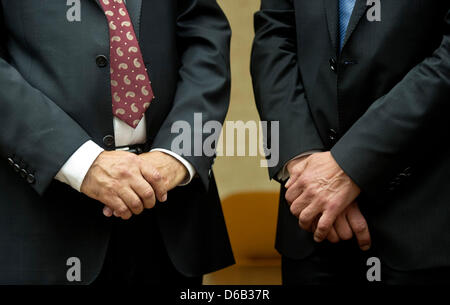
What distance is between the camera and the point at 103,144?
4.85 feet

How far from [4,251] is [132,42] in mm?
575

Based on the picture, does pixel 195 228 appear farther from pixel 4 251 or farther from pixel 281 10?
pixel 281 10

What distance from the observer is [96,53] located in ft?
4.83

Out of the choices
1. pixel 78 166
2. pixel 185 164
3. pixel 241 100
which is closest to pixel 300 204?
pixel 185 164

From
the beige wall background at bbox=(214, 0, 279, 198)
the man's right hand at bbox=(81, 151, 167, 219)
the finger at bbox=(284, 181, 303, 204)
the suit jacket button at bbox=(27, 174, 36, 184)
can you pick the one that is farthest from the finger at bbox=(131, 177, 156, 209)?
the beige wall background at bbox=(214, 0, 279, 198)

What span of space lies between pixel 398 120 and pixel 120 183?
0.63 metres

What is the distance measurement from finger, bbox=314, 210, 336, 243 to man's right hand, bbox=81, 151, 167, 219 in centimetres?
38

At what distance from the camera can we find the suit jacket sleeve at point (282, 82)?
156 centimetres

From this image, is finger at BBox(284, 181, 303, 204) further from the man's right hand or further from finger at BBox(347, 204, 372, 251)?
the man's right hand

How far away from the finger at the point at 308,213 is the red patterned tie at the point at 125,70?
1.45 feet

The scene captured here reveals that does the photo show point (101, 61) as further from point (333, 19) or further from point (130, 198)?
point (333, 19)

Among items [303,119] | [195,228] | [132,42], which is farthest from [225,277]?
[132,42]

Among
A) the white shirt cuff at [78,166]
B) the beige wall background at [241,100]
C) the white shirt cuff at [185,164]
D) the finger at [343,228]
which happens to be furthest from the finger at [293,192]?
the beige wall background at [241,100]

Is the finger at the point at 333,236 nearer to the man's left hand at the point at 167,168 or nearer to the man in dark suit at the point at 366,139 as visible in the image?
the man in dark suit at the point at 366,139
